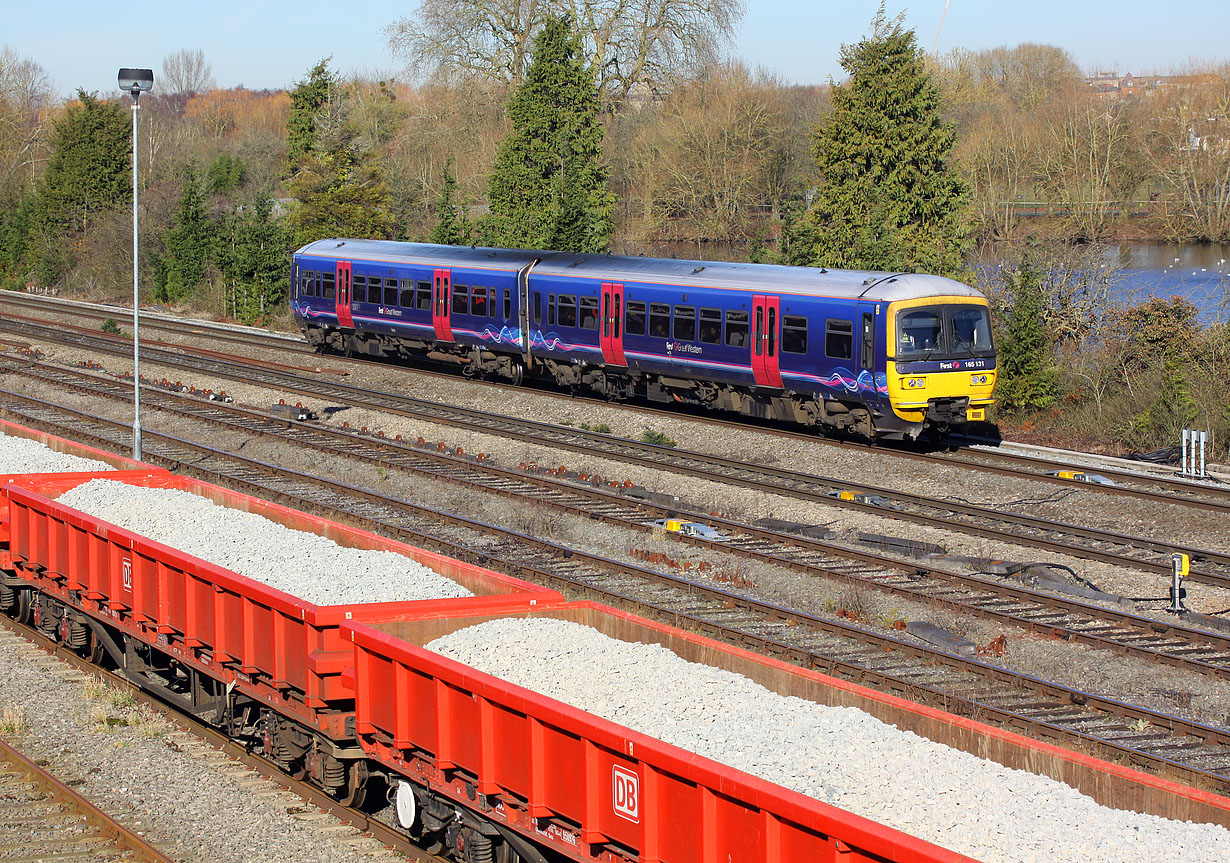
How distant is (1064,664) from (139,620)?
332 inches

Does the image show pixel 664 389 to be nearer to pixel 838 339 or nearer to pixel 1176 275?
pixel 838 339

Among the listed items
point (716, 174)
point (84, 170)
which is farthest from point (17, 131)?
point (716, 174)

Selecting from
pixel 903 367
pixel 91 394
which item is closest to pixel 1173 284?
pixel 903 367

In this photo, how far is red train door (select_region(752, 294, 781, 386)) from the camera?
2194cm

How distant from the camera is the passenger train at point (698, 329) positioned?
68.2ft

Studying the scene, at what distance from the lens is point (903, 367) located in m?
20.4

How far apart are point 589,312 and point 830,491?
8611 mm

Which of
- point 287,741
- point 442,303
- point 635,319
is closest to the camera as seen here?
point 287,741

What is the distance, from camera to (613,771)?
618 cm

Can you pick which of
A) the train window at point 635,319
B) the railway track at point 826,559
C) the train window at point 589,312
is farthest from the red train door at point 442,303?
the railway track at point 826,559

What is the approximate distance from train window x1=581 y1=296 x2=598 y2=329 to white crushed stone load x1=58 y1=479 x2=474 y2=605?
44.9ft

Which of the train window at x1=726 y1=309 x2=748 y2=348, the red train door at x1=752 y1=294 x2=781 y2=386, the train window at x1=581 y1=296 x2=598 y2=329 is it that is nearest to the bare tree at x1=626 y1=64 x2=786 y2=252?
the train window at x1=581 y1=296 x2=598 y2=329

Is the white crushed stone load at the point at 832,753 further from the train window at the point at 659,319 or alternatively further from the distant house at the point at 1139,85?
the distant house at the point at 1139,85

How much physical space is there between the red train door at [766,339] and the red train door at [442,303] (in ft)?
30.3
